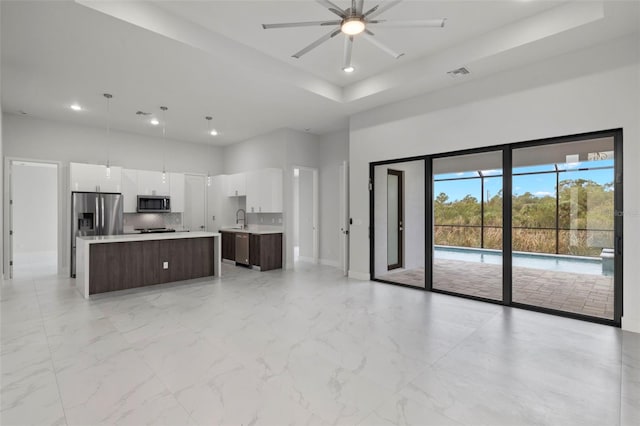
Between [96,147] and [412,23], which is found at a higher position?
[412,23]

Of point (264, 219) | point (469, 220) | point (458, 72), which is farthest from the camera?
point (264, 219)

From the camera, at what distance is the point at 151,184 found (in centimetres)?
723

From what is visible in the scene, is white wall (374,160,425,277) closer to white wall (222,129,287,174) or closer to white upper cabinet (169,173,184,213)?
white wall (222,129,287,174)

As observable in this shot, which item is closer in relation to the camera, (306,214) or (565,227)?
(565,227)

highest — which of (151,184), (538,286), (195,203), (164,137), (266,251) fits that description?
(164,137)

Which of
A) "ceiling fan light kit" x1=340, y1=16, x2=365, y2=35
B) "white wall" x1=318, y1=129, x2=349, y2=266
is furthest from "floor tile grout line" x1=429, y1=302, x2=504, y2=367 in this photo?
"white wall" x1=318, y1=129, x2=349, y2=266

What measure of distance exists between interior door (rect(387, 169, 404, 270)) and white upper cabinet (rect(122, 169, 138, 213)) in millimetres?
5494

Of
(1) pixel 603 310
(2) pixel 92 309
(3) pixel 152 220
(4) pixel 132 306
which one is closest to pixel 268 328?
(4) pixel 132 306

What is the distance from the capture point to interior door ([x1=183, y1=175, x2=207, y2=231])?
827 centimetres

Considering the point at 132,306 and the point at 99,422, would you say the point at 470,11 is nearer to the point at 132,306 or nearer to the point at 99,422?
the point at 99,422

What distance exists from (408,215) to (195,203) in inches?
216

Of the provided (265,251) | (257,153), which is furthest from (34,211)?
(265,251)

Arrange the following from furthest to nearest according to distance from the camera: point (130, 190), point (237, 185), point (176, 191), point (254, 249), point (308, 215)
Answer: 1. point (308, 215)
2. point (237, 185)
3. point (176, 191)
4. point (130, 190)
5. point (254, 249)

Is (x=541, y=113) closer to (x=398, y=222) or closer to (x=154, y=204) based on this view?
(x=398, y=222)
